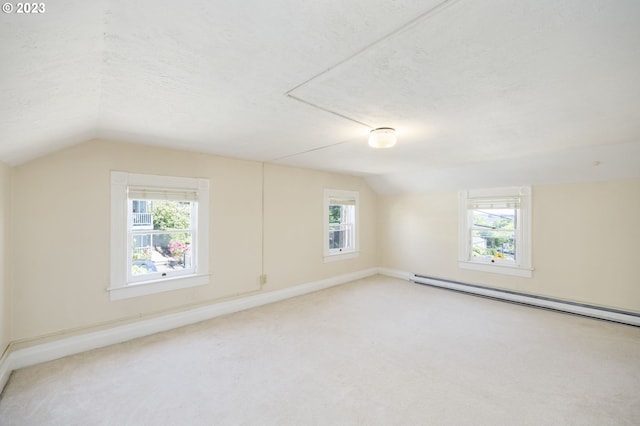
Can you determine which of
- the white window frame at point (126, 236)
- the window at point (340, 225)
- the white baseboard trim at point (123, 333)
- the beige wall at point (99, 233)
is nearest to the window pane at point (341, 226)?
the window at point (340, 225)

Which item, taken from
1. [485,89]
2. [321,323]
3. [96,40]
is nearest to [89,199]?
[96,40]

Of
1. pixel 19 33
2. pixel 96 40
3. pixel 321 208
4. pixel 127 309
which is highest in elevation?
pixel 96 40

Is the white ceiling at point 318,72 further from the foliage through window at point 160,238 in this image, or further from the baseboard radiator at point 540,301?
the baseboard radiator at point 540,301

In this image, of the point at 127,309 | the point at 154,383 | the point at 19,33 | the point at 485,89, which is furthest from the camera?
the point at 127,309

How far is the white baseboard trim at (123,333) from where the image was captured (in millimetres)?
2512

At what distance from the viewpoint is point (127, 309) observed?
3104mm

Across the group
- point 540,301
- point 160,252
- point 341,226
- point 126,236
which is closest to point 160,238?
point 160,252

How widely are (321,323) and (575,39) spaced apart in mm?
3402

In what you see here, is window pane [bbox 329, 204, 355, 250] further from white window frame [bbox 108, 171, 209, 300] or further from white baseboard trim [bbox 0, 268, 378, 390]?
white window frame [bbox 108, 171, 209, 300]

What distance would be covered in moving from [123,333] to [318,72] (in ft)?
11.0

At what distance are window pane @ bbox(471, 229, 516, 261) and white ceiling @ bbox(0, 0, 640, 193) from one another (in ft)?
6.83

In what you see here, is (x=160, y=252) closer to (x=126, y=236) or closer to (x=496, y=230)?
(x=126, y=236)

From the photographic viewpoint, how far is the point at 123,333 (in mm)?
3043

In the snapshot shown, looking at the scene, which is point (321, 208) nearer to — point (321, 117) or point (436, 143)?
point (436, 143)
